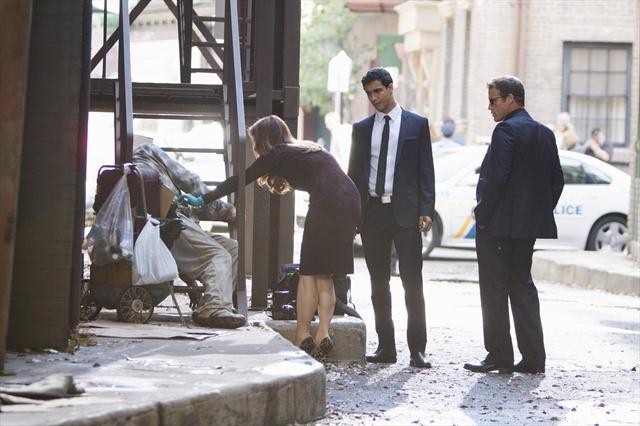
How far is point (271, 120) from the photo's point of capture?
33.5ft

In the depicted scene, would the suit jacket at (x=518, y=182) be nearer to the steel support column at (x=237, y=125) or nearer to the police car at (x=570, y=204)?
the steel support column at (x=237, y=125)

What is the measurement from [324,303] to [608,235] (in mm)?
13748

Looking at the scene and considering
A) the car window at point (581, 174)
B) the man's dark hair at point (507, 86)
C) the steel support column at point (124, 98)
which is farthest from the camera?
the car window at point (581, 174)

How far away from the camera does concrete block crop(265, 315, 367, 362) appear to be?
34.9 ft

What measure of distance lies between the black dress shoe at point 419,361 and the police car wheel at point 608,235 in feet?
42.6

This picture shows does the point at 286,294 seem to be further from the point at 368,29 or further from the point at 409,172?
the point at 368,29

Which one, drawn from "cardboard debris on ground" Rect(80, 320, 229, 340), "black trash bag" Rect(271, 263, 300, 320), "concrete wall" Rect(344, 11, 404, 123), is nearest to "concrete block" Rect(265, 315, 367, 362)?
"black trash bag" Rect(271, 263, 300, 320)

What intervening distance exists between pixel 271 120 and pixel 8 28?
2777 millimetres

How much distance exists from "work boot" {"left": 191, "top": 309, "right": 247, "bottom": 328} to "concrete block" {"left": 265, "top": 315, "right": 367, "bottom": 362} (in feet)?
1.55

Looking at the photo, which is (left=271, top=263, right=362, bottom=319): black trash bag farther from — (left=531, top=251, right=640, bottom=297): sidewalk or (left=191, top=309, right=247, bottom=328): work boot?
(left=531, top=251, right=640, bottom=297): sidewalk

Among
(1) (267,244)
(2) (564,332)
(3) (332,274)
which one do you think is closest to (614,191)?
(2) (564,332)

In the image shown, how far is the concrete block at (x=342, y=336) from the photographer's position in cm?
1064

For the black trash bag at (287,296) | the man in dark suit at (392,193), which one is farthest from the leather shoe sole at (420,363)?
the black trash bag at (287,296)

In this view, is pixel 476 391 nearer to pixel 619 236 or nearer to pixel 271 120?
pixel 271 120
